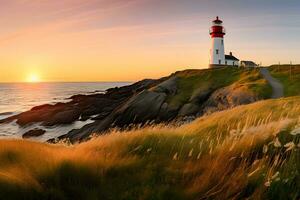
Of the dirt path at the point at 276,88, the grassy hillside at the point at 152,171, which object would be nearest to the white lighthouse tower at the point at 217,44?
the dirt path at the point at 276,88

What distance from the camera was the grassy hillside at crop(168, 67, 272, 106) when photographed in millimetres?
Result: 48256

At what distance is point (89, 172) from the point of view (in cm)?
659

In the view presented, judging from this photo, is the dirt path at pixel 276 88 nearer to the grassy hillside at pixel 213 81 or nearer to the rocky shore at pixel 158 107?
the grassy hillside at pixel 213 81

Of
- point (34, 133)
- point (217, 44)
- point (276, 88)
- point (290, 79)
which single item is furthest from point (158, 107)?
point (217, 44)

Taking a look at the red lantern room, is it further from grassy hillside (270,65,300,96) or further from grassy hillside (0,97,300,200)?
grassy hillside (0,97,300,200)

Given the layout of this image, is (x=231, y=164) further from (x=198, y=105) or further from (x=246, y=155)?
(x=198, y=105)

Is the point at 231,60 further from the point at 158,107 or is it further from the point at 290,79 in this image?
the point at 158,107

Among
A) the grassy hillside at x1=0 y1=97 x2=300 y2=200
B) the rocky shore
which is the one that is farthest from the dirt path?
the grassy hillside at x1=0 y1=97 x2=300 y2=200

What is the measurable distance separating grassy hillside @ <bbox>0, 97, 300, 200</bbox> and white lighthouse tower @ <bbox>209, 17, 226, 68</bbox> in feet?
238

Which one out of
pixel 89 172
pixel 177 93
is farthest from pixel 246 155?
pixel 177 93

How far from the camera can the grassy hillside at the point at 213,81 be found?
4826 centimetres

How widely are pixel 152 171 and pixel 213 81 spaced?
51.6 meters

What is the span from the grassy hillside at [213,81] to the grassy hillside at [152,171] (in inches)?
1417

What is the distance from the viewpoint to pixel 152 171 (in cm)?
670
